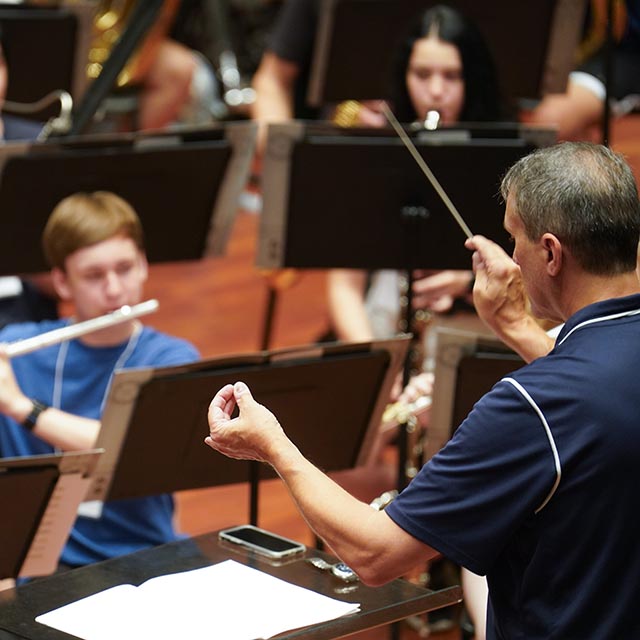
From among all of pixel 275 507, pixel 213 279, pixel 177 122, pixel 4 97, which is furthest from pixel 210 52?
pixel 275 507

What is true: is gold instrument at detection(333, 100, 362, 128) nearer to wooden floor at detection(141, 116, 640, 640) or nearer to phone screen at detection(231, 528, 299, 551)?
wooden floor at detection(141, 116, 640, 640)

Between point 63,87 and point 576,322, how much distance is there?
108 inches

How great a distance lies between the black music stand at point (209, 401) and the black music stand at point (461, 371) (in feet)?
0.27

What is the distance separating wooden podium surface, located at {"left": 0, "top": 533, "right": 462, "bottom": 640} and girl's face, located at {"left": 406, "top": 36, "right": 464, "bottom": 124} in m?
1.70

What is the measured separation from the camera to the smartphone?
2.08 meters

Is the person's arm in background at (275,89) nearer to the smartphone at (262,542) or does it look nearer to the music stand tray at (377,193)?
the music stand tray at (377,193)

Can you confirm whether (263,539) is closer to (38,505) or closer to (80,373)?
(38,505)

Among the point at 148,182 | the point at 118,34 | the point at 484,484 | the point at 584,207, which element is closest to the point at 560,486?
the point at 484,484

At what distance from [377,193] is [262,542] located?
117 cm

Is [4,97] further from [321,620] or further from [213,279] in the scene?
[321,620]

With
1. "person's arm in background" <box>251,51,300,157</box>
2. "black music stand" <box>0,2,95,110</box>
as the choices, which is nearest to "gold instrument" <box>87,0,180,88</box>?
"person's arm in background" <box>251,51,300,157</box>

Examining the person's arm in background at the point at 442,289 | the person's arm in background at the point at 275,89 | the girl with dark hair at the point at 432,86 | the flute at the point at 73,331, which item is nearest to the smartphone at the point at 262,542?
the flute at the point at 73,331

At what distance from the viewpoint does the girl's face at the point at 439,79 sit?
11.6 feet

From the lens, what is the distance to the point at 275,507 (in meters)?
3.82
